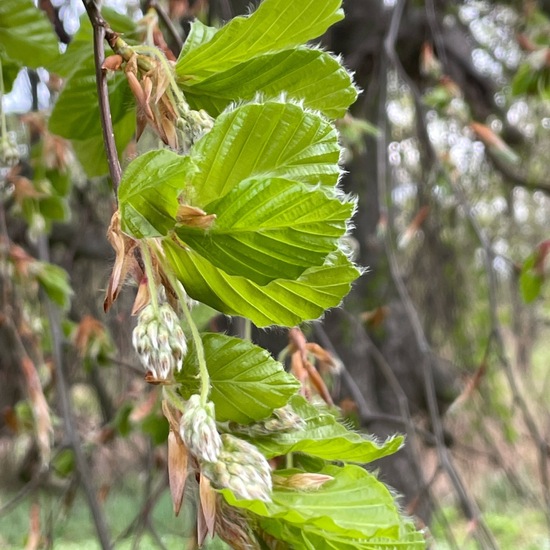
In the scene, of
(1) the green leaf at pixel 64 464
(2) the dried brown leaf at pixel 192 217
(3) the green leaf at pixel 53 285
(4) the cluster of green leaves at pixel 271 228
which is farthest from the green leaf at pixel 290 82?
(1) the green leaf at pixel 64 464

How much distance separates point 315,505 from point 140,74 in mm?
285

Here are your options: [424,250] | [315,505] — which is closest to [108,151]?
[315,505]

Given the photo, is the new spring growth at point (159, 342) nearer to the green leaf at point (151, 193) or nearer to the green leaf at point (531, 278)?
the green leaf at point (151, 193)

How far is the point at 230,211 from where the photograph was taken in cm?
37

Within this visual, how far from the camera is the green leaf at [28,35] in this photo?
67cm

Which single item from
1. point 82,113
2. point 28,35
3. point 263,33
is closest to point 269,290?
point 263,33

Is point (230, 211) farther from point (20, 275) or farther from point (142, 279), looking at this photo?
point (20, 275)

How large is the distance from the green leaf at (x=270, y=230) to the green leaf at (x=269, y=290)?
0.08 feet

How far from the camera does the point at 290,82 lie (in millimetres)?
469

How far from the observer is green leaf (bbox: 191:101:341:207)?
37 cm

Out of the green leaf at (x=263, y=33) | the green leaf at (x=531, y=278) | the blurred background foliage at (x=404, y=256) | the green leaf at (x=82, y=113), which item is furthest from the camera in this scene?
the blurred background foliage at (x=404, y=256)

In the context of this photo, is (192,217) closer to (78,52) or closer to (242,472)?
(242,472)

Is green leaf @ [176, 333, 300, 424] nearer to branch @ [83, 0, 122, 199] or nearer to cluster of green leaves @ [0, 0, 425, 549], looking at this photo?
cluster of green leaves @ [0, 0, 425, 549]

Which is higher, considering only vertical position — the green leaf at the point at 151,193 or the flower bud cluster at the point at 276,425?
the green leaf at the point at 151,193
